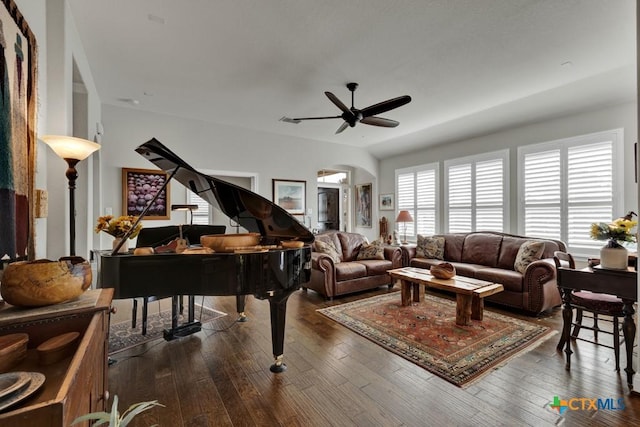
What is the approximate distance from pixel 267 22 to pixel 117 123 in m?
3.44

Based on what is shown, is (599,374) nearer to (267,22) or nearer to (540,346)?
(540,346)

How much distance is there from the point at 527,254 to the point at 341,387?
3408 millimetres

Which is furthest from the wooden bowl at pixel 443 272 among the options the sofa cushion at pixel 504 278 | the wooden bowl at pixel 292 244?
the wooden bowl at pixel 292 244

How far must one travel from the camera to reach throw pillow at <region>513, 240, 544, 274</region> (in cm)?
387

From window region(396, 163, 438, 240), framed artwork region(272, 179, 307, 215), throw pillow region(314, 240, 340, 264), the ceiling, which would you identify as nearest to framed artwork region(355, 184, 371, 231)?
window region(396, 163, 438, 240)

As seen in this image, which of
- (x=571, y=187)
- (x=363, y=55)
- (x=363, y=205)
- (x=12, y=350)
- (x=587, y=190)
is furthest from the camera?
(x=363, y=205)

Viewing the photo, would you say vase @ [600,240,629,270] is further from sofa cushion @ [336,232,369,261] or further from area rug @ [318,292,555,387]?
sofa cushion @ [336,232,369,261]

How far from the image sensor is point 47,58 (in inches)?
86.8

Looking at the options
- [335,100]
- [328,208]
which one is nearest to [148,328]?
[335,100]

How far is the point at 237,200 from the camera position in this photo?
2643 millimetres

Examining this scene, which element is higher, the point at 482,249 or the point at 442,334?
the point at 482,249

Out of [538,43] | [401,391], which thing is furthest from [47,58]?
[538,43]

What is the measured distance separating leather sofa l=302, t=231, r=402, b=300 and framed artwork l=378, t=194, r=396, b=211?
8.58ft

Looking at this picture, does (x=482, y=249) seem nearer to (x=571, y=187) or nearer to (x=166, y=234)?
(x=571, y=187)
